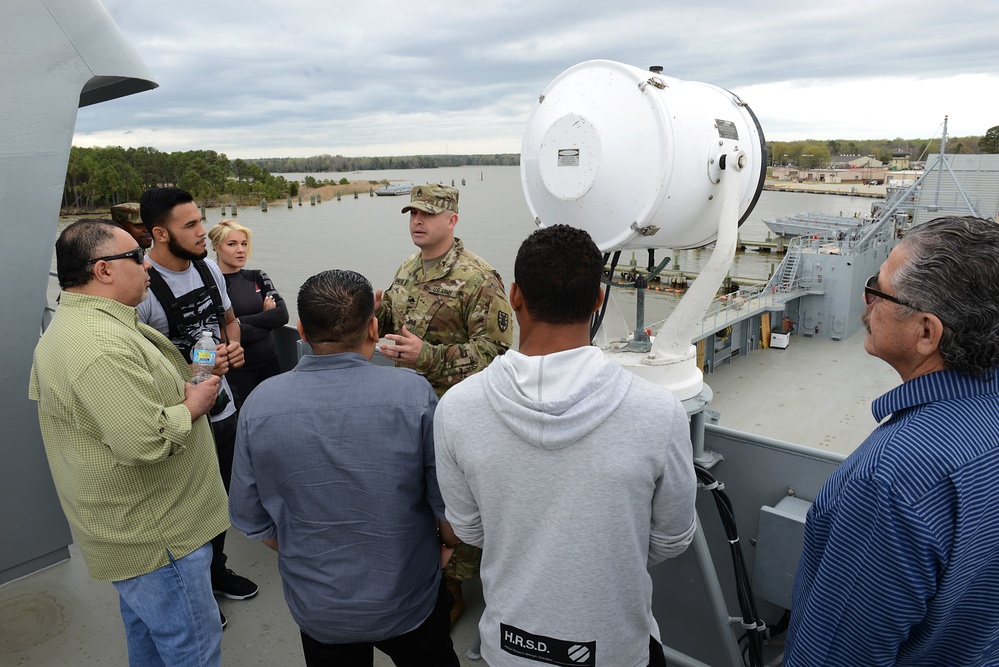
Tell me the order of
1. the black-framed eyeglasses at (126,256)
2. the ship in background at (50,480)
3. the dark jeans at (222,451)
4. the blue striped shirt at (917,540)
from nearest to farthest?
the blue striped shirt at (917,540), the black-framed eyeglasses at (126,256), the ship in background at (50,480), the dark jeans at (222,451)

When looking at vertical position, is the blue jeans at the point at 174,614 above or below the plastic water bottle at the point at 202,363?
below

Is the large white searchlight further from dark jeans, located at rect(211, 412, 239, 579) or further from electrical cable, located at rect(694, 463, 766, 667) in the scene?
dark jeans, located at rect(211, 412, 239, 579)

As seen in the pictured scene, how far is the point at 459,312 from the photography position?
2871 millimetres

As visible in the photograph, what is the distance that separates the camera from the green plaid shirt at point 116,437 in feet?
5.97

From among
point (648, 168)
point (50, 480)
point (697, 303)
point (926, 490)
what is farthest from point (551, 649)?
point (50, 480)

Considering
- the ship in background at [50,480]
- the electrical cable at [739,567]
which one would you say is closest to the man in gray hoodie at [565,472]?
the electrical cable at [739,567]

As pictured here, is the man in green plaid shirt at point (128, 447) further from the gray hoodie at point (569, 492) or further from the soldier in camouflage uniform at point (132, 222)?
the soldier in camouflage uniform at point (132, 222)

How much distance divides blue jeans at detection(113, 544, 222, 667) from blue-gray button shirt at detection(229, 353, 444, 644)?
1.55 feet

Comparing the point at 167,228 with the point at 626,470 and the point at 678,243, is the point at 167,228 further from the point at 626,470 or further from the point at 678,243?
the point at 626,470

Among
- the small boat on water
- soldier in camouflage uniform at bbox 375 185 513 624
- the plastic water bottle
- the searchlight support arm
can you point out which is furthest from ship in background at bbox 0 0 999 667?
the small boat on water

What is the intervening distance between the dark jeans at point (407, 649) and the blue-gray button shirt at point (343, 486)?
5 cm

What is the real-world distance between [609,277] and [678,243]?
1.19 feet

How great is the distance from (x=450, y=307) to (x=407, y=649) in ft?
4.77

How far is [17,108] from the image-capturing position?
2.88 meters
